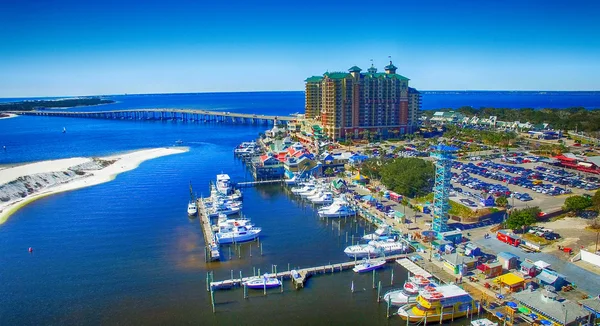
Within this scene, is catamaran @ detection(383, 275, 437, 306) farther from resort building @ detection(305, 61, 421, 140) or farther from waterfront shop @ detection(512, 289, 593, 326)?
resort building @ detection(305, 61, 421, 140)

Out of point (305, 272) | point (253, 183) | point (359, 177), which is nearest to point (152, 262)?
point (305, 272)

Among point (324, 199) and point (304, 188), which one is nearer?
point (324, 199)

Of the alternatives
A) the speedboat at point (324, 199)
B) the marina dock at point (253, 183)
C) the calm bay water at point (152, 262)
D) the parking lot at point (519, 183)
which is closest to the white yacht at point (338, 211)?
the calm bay water at point (152, 262)

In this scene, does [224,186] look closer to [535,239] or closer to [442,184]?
[442,184]

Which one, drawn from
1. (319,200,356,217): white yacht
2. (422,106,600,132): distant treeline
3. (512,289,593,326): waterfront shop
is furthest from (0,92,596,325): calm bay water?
(422,106,600,132): distant treeline

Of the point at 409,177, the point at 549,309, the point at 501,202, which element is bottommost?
the point at 549,309

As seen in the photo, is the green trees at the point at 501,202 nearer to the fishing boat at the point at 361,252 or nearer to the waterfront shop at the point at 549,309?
the fishing boat at the point at 361,252
